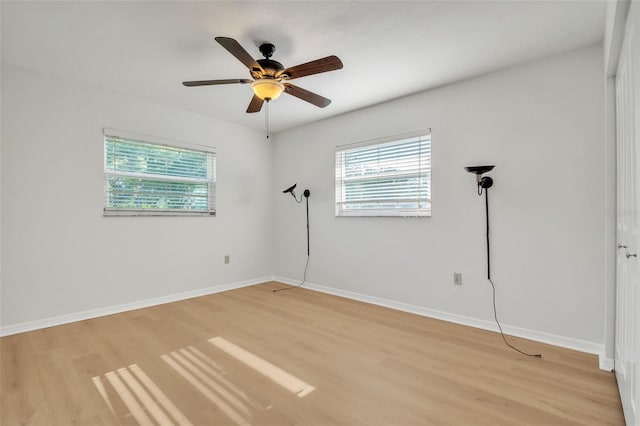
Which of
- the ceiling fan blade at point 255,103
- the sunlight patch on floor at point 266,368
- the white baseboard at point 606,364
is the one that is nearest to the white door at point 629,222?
the white baseboard at point 606,364

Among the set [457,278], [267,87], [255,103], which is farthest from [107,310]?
[457,278]

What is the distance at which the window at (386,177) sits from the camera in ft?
11.3

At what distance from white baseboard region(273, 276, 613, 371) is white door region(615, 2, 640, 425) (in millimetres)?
561

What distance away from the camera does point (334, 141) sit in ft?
14.1

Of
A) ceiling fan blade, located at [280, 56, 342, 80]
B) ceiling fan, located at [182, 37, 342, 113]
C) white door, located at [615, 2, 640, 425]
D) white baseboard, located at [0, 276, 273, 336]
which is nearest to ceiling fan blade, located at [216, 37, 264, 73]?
ceiling fan, located at [182, 37, 342, 113]

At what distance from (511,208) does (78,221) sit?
14.1 feet

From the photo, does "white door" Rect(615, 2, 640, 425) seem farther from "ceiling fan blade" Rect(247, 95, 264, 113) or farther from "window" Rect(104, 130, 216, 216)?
"window" Rect(104, 130, 216, 216)

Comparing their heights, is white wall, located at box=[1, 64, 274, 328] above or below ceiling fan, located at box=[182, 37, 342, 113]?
below

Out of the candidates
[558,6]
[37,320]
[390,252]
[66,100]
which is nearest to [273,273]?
[390,252]

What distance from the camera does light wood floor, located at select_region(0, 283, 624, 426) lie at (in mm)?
1669

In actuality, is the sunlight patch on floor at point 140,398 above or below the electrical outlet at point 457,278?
below

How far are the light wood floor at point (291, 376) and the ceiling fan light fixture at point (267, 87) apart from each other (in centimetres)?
205

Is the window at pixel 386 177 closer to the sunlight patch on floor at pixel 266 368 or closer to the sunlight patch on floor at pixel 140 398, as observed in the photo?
the sunlight patch on floor at pixel 266 368

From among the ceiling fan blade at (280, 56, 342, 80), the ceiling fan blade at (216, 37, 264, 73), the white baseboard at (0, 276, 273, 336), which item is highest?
the ceiling fan blade at (216, 37, 264, 73)
